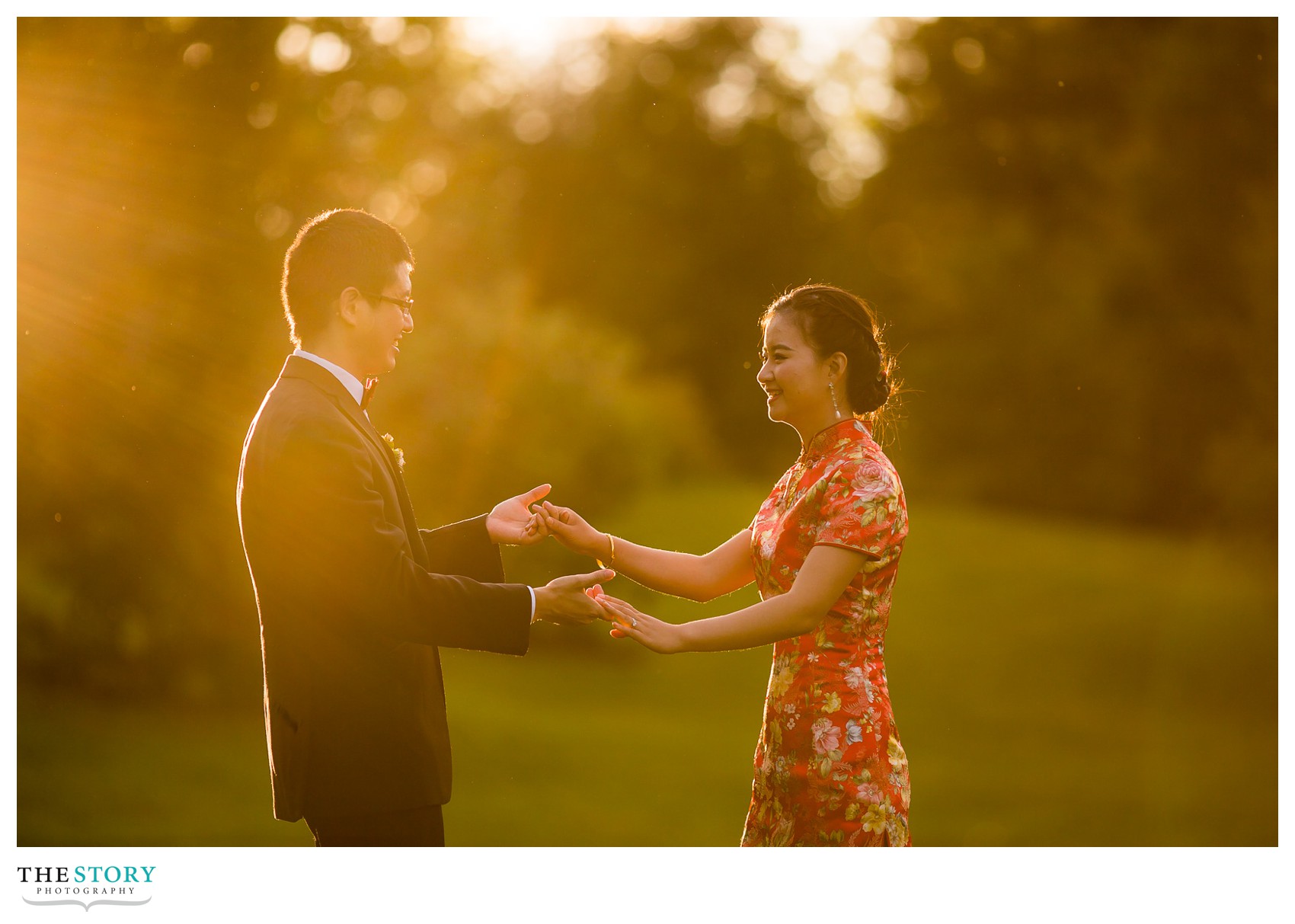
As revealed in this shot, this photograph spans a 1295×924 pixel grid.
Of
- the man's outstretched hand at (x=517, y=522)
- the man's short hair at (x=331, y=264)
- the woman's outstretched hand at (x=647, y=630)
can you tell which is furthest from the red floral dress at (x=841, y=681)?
the man's short hair at (x=331, y=264)

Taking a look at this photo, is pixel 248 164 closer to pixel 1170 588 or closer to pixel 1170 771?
pixel 1170 771

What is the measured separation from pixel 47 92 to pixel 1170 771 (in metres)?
10.5

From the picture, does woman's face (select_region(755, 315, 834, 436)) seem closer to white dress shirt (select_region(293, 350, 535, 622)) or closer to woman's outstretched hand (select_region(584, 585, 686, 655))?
woman's outstretched hand (select_region(584, 585, 686, 655))

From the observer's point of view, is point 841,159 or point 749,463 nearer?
A: point 749,463

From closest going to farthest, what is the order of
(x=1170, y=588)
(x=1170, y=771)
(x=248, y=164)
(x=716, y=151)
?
(x=248, y=164) < (x=1170, y=771) < (x=1170, y=588) < (x=716, y=151)

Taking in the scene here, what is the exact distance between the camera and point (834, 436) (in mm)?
2924

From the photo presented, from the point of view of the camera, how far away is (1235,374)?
9344mm

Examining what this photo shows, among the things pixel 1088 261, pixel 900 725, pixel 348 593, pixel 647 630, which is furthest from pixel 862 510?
pixel 1088 261

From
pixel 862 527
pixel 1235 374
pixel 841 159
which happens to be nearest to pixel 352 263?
pixel 862 527

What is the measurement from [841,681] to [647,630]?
0.52 metres

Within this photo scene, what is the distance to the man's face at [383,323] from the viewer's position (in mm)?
2918

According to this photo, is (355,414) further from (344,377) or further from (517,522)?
(517,522)

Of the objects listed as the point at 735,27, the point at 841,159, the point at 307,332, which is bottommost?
the point at 307,332

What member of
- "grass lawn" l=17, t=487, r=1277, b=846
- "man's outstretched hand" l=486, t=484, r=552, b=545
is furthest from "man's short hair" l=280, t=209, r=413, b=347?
"grass lawn" l=17, t=487, r=1277, b=846
